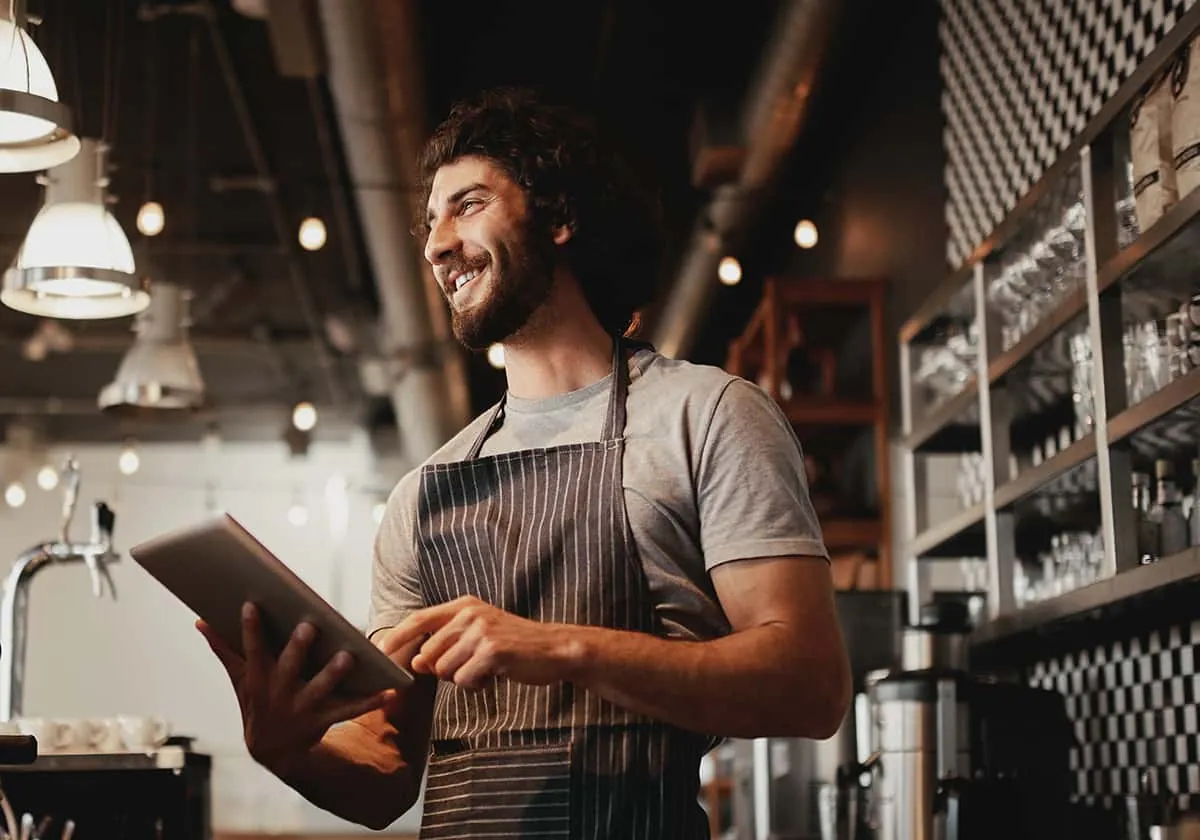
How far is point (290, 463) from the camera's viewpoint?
15391 mm

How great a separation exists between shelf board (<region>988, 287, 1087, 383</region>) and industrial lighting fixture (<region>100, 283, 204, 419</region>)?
3071mm

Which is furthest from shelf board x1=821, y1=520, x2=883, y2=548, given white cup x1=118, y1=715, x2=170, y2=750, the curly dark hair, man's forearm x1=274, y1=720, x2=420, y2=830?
man's forearm x1=274, y1=720, x2=420, y2=830

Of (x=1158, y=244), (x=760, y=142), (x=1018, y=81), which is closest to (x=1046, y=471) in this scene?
(x=1158, y=244)

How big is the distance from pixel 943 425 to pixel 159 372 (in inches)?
113

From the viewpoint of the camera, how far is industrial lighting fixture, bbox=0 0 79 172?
3176 millimetres

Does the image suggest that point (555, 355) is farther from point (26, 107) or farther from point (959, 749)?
point (959, 749)

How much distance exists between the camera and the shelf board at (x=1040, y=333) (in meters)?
3.42

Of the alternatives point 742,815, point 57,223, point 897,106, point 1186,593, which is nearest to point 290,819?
point 742,815

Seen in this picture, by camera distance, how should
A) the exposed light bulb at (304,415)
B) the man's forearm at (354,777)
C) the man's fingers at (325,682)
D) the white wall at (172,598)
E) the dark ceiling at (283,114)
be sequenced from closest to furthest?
the man's fingers at (325,682)
the man's forearm at (354,777)
the dark ceiling at (283,114)
the exposed light bulb at (304,415)
the white wall at (172,598)

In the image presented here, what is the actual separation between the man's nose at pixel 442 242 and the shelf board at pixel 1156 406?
1352 mm

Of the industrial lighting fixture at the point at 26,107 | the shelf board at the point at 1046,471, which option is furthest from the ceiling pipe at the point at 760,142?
the industrial lighting fixture at the point at 26,107

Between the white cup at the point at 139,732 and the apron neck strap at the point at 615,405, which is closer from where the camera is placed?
the apron neck strap at the point at 615,405

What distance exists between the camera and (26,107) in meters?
3.16

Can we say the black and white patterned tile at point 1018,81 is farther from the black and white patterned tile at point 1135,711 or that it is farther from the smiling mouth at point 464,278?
the smiling mouth at point 464,278
